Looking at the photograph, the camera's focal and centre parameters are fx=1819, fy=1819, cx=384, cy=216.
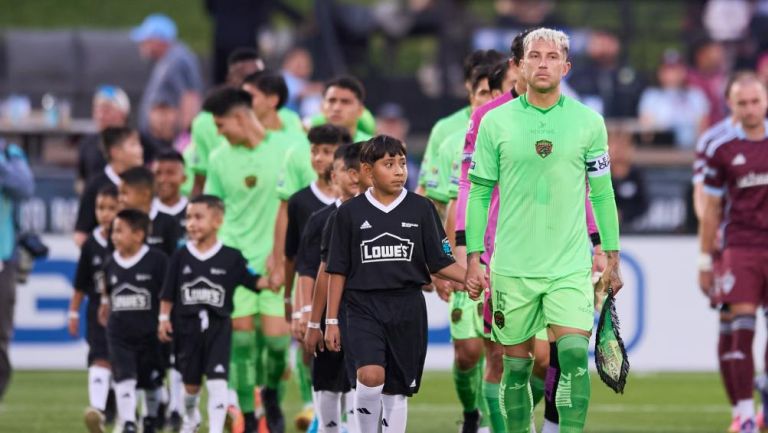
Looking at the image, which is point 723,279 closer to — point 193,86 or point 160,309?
point 160,309

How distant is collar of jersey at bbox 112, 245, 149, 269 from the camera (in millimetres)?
13219

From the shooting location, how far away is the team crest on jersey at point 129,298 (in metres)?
13.1

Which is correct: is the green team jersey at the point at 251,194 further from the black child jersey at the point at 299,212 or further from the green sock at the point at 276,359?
the black child jersey at the point at 299,212

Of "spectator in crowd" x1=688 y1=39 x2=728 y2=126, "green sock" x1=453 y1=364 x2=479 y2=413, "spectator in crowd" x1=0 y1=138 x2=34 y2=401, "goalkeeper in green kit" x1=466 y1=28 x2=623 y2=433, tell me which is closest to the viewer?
"goalkeeper in green kit" x1=466 y1=28 x2=623 y2=433

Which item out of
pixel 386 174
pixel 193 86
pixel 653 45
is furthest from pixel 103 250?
pixel 653 45

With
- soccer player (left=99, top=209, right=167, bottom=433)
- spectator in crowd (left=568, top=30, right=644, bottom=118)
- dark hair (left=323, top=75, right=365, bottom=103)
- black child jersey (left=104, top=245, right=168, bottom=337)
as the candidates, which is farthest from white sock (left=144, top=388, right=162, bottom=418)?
spectator in crowd (left=568, top=30, right=644, bottom=118)

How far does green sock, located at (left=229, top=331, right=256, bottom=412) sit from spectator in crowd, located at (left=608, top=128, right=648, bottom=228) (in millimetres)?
7512

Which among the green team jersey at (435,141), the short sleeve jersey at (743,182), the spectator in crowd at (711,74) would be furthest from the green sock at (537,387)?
the spectator in crowd at (711,74)

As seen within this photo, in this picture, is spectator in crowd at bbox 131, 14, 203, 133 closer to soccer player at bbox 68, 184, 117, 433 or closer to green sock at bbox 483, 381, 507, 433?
soccer player at bbox 68, 184, 117, 433

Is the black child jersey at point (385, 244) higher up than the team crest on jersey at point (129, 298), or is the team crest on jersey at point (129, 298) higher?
the black child jersey at point (385, 244)

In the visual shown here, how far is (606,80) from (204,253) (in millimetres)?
13019

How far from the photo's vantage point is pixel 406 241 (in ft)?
35.0

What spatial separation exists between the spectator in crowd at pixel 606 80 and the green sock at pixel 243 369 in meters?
11.3

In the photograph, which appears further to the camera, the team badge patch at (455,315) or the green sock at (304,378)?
the green sock at (304,378)
